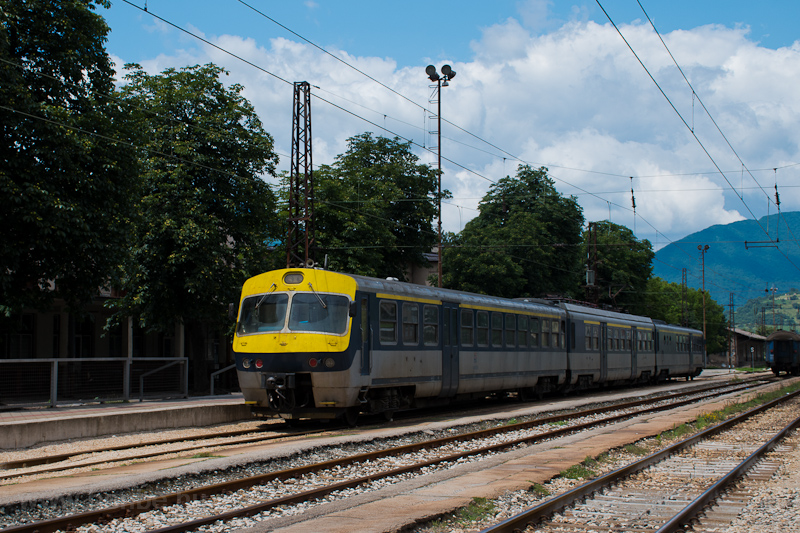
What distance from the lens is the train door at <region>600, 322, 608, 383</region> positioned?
29641 mm

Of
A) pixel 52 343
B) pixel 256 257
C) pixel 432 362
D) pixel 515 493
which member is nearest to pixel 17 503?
pixel 515 493

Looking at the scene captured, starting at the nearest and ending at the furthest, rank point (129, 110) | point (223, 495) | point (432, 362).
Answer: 1. point (223, 495)
2. point (432, 362)
3. point (129, 110)

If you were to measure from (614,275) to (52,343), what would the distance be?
136 feet

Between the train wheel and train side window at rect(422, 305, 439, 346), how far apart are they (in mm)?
2452

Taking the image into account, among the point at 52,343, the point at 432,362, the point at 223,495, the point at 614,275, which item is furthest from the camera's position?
the point at 614,275

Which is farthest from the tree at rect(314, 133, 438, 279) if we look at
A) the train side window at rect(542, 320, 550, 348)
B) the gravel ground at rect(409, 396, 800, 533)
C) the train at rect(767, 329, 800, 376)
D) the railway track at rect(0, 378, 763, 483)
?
the train at rect(767, 329, 800, 376)

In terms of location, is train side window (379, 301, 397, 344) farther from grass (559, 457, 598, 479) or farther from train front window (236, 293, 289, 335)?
grass (559, 457, 598, 479)

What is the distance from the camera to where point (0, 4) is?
18234 mm

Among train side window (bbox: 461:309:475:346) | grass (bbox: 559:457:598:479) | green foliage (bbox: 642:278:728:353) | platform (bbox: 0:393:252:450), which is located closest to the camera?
grass (bbox: 559:457:598:479)

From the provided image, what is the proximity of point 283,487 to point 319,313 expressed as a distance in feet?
20.4

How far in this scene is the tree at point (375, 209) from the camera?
3731cm

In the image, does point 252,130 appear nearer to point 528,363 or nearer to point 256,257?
point 256,257

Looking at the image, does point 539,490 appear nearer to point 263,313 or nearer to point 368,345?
point 368,345

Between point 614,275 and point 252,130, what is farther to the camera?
point 614,275
